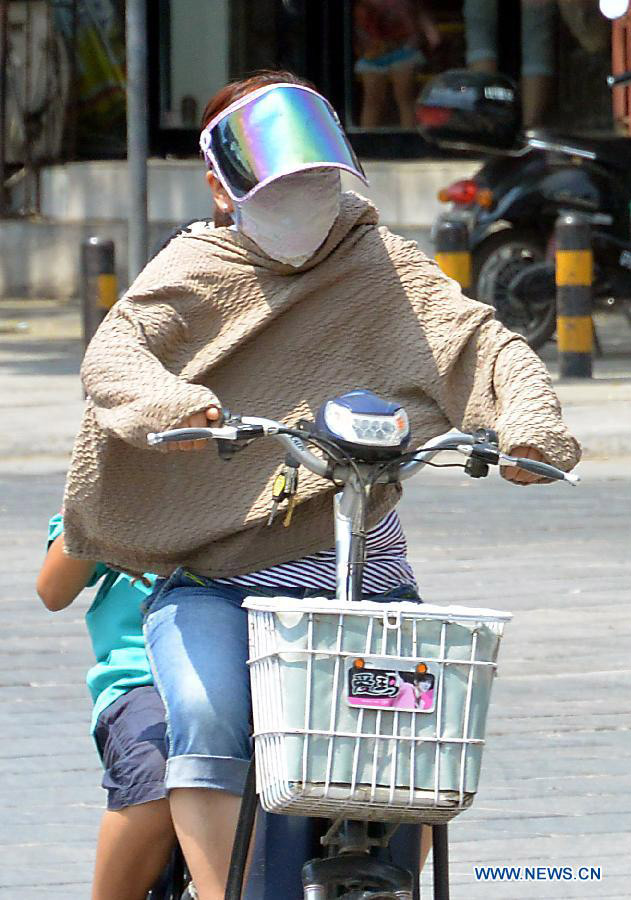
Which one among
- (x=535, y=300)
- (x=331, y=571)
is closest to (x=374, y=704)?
(x=331, y=571)

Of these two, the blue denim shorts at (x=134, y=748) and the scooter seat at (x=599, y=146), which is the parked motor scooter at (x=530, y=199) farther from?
the blue denim shorts at (x=134, y=748)

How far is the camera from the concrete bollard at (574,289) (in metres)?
12.2

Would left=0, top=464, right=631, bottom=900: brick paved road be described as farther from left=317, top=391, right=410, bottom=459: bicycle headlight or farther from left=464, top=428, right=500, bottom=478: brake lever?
left=317, top=391, right=410, bottom=459: bicycle headlight

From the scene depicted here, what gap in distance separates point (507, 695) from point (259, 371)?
2.81 m

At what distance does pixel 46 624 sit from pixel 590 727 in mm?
2028

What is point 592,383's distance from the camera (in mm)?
12273

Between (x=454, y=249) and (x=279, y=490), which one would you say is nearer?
(x=279, y=490)

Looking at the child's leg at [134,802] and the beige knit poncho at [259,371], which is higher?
the beige knit poncho at [259,371]

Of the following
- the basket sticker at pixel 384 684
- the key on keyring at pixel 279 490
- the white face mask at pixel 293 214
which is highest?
the white face mask at pixel 293 214

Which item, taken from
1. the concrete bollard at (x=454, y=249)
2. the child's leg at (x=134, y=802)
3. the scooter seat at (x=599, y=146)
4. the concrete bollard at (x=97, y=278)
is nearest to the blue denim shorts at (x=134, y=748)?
the child's leg at (x=134, y=802)

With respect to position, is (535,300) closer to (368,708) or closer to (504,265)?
(504,265)

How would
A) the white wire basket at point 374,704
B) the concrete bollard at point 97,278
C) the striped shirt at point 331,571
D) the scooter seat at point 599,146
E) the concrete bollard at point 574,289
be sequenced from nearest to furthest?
the white wire basket at point 374,704, the striped shirt at point 331,571, the concrete bollard at point 574,289, the concrete bollard at point 97,278, the scooter seat at point 599,146

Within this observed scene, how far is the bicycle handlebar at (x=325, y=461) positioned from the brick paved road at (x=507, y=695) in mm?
1716

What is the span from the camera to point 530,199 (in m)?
13.3
